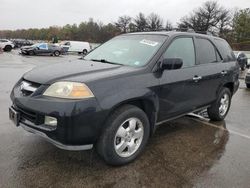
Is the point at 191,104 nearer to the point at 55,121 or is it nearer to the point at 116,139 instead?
the point at 116,139

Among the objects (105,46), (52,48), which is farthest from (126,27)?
(105,46)

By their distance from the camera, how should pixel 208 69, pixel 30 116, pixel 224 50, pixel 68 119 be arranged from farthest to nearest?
pixel 224 50, pixel 208 69, pixel 30 116, pixel 68 119

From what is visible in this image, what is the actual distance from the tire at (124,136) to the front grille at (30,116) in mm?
718

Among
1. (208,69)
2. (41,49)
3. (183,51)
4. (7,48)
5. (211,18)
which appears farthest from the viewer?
(211,18)

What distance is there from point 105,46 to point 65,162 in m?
2.19

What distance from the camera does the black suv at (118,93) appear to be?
301 cm

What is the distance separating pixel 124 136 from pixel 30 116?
1.16 meters

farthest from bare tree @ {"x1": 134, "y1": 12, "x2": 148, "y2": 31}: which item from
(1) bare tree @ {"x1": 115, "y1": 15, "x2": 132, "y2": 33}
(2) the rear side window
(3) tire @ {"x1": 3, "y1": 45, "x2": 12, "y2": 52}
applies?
(2) the rear side window

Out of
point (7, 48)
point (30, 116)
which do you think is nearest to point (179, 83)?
point (30, 116)

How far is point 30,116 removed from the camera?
3205 mm

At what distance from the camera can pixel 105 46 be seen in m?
4.80

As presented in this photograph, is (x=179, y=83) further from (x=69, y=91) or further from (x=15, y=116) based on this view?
(x=15, y=116)

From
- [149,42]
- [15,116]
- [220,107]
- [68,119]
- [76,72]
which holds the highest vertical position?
[149,42]

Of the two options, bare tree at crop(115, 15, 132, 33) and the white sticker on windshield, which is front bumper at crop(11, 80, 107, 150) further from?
bare tree at crop(115, 15, 132, 33)
